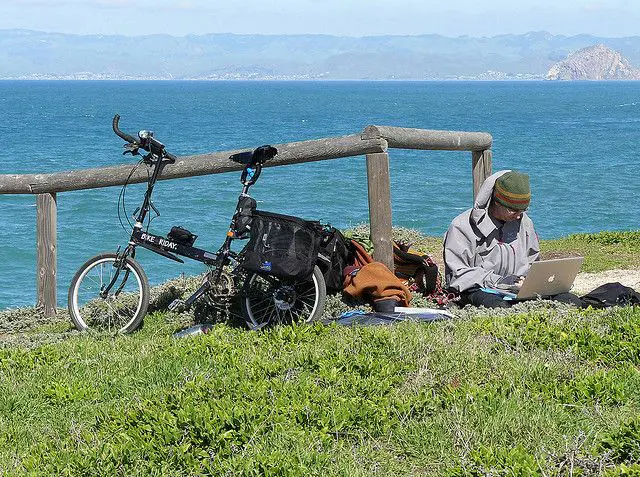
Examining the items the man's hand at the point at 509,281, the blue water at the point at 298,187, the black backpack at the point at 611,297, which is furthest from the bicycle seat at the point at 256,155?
the blue water at the point at 298,187

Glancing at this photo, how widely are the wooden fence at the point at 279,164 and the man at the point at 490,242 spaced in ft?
1.98

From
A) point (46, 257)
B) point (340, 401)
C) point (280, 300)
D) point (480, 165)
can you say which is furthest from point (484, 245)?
point (46, 257)

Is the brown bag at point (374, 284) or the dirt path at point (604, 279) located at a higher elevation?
the brown bag at point (374, 284)

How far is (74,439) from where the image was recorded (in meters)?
4.63

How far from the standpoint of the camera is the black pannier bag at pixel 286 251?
23.1 ft

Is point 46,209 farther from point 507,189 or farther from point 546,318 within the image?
point 546,318

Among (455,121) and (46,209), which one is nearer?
(46,209)

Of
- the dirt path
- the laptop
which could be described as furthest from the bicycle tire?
the dirt path

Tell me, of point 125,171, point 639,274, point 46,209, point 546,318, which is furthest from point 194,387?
point 639,274

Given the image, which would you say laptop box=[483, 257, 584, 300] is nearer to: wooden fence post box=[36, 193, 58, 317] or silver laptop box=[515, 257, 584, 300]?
silver laptop box=[515, 257, 584, 300]

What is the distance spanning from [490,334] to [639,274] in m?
4.46

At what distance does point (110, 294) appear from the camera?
7.66 m

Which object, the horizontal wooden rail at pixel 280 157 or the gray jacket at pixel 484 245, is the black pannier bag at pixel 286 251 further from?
the gray jacket at pixel 484 245

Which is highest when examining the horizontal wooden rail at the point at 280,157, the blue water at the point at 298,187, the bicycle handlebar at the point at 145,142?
the bicycle handlebar at the point at 145,142
